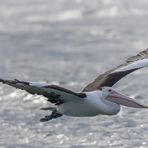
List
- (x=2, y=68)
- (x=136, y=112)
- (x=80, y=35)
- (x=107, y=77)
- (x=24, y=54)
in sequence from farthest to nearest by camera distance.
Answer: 1. (x=80, y=35)
2. (x=24, y=54)
3. (x=2, y=68)
4. (x=136, y=112)
5. (x=107, y=77)

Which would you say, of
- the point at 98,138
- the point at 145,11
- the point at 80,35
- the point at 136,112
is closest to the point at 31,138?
the point at 98,138

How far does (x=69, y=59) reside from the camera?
930 inches

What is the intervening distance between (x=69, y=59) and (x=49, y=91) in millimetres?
10489

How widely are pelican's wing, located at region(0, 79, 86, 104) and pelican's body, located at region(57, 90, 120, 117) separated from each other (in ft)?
0.32

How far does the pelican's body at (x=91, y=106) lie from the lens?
545 inches

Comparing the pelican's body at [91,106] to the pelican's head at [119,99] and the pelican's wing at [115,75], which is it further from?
the pelican's wing at [115,75]

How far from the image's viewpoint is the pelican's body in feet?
45.4

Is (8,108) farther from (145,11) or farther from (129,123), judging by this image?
(145,11)

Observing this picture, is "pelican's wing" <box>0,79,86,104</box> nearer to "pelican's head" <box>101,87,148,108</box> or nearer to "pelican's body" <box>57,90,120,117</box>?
"pelican's body" <box>57,90,120,117</box>

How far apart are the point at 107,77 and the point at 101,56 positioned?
351 inches

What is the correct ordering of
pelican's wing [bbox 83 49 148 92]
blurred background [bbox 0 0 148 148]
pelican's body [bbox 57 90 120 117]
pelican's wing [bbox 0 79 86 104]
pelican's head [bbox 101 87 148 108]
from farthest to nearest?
blurred background [bbox 0 0 148 148], pelican's wing [bbox 83 49 148 92], pelican's head [bbox 101 87 148 108], pelican's body [bbox 57 90 120 117], pelican's wing [bbox 0 79 86 104]

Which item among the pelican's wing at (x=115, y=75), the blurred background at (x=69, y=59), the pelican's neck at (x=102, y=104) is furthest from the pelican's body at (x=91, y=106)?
the blurred background at (x=69, y=59)

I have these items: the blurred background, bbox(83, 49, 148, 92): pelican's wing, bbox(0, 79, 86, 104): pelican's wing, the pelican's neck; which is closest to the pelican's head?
the pelican's neck

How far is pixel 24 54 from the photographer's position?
24219mm
